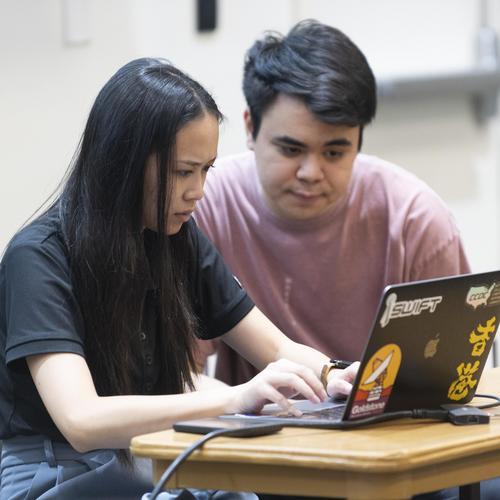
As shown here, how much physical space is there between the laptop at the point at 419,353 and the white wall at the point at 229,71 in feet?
5.40

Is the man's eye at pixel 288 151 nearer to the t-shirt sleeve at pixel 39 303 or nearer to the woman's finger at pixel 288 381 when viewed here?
the t-shirt sleeve at pixel 39 303

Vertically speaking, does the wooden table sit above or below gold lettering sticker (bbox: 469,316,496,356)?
below

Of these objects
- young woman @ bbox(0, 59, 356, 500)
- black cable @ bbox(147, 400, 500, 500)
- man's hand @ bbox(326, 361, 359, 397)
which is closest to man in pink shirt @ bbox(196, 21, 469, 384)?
young woman @ bbox(0, 59, 356, 500)

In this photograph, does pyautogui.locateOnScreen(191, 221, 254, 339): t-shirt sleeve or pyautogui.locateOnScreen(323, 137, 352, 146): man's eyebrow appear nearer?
pyautogui.locateOnScreen(191, 221, 254, 339): t-shirt sleeve

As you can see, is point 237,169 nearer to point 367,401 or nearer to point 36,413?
point 36,413

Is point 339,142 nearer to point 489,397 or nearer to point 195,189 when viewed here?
point 195,189

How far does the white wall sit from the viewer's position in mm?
2994

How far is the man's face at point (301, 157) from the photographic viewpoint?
2336 millimetres

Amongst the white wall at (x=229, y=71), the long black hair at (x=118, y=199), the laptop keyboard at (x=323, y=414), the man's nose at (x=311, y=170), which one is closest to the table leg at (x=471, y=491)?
the laptop keyboard at (x=323, y=414)

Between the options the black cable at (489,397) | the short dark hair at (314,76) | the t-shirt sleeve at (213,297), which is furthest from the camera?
the short dark hair at (314,76)

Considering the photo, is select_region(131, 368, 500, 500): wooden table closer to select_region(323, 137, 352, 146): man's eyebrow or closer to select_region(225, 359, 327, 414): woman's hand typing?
select_region(225, 359, 327, 414): woman's hand typing

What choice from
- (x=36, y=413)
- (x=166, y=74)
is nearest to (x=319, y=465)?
(x=36, y=413)

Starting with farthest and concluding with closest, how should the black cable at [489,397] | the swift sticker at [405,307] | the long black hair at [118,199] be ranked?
the long black hair at [118,199]
the black cable at [489,397]
the swift sticker at [405,307]

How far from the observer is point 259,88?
245 cm
